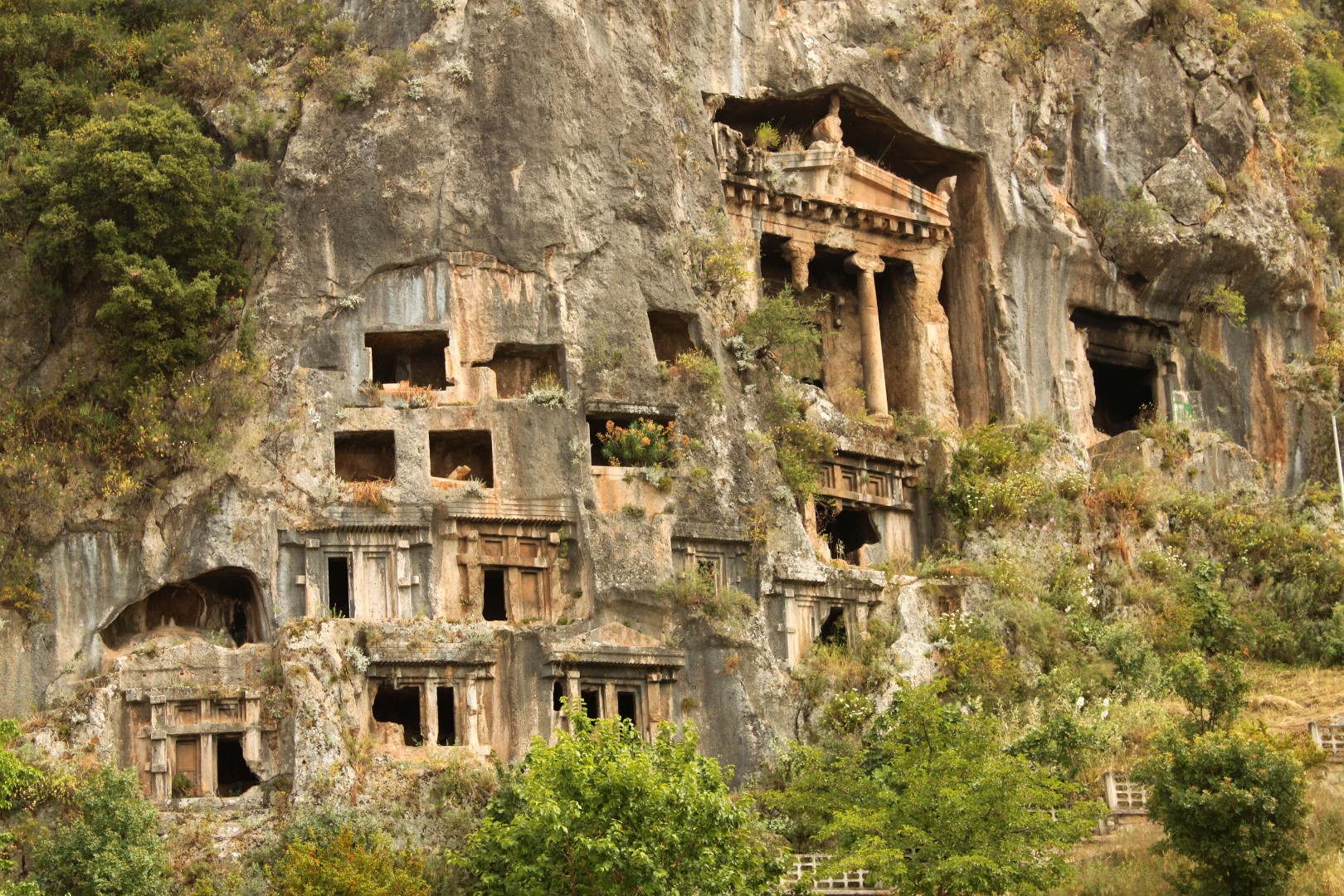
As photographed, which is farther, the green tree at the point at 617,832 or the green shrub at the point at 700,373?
the green shrub at the point at 700,373

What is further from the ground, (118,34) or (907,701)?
(118,34)

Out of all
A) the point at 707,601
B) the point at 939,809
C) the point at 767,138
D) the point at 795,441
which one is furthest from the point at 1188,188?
the point at 939,809

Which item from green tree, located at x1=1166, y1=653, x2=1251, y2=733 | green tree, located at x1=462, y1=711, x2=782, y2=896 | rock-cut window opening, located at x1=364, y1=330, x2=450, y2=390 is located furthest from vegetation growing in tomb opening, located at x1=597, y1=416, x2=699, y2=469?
green tree, located at x1=1166, y1=653, x2=1251, y2=733

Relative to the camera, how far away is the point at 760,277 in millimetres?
45531

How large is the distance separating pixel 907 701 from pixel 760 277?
45.4ft

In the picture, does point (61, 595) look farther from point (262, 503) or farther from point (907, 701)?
point (907, 701)

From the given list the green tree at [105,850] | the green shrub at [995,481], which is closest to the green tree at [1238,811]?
the green shrub at [995,481]

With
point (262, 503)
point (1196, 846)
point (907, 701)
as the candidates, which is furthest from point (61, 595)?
point (1196, 846)

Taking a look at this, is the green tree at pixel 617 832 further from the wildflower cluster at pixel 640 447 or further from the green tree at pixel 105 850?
the wildflower cluster at pixel 640 447

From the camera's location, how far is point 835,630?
4066 centimetres

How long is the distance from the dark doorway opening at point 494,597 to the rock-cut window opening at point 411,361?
3.78 meters

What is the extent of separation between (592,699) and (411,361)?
25.3 feet

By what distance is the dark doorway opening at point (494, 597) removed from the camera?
39000 millimetres

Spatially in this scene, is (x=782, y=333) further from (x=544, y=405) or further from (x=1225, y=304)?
(x=1225, y=304)
